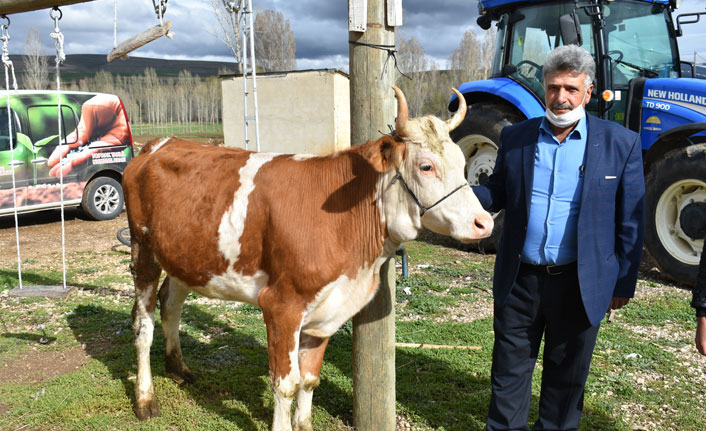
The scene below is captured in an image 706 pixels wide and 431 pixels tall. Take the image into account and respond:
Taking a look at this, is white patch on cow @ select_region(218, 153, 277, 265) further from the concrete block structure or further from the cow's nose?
the concrete block structure

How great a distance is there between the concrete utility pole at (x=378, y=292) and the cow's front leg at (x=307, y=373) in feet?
0.77

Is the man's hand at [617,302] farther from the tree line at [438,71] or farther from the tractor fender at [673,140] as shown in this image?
the tree line at [438,71]

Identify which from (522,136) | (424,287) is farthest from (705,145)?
(522,136)

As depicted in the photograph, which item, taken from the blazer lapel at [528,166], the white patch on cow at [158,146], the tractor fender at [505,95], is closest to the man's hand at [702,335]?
the blazer lapel at [528,166]

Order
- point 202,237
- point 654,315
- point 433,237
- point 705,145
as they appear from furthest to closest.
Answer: point 433,237 → point 705,145 → point 654,315 → point 202,237

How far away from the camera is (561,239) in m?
2.57

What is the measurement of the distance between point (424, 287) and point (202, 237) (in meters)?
3.29

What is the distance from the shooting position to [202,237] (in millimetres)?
3119

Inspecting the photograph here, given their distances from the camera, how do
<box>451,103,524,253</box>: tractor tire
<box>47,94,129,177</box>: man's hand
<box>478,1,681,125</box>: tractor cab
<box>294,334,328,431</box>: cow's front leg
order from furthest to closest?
<box>47,94,129,177</box>: man's hand
<box>451,103,524,253</box>: tractor tire
<box>478,1,681,125</box>: tractor cab
<box>294,334,328,431</box>: cow's front leg

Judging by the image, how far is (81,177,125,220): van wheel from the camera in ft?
32.8

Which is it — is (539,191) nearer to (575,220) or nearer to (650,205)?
(575,220)

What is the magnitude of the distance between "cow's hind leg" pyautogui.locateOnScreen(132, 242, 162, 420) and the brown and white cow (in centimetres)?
31

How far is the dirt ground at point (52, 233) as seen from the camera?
8055 mm

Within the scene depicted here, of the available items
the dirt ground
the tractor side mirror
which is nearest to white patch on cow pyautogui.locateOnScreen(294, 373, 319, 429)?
the tractor side mirror
